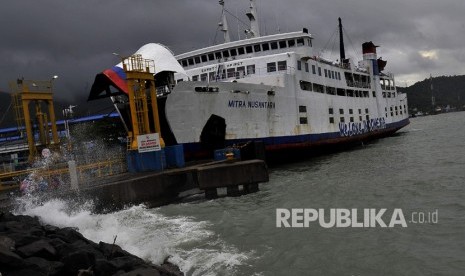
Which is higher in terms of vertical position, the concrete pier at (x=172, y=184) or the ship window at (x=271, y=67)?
the ship window at (x=271, y=67)

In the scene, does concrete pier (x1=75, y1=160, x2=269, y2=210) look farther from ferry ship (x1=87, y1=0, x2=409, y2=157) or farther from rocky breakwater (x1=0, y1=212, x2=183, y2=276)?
rocky breakwater (x1=0, y1=212, x2=183, y2=276)

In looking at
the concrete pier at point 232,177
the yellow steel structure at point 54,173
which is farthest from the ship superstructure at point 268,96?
the concrete pier at point 232,177

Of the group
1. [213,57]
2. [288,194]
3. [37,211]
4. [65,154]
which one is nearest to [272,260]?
[288,194]

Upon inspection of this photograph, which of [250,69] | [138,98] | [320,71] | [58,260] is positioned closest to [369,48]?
[320,71]

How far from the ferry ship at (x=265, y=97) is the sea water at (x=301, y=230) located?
17.7 ft

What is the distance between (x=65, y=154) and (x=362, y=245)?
19.0 meters

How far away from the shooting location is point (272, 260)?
7.47 meters

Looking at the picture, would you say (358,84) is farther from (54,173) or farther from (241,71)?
(54,173)

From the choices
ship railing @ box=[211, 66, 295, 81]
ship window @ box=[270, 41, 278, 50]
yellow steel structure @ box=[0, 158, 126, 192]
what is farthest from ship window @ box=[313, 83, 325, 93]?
yellow steel structure @ box=[0, 158, 126, 192]

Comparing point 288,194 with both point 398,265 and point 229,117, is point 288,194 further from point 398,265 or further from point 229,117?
point 229,117

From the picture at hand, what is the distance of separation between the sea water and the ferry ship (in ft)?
17.7

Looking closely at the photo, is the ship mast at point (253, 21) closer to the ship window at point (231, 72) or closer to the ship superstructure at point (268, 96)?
the ship superstructure at point (268, 96)

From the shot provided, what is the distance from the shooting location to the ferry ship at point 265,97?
1922 cm

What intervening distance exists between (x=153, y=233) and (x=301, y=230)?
12.3ft
